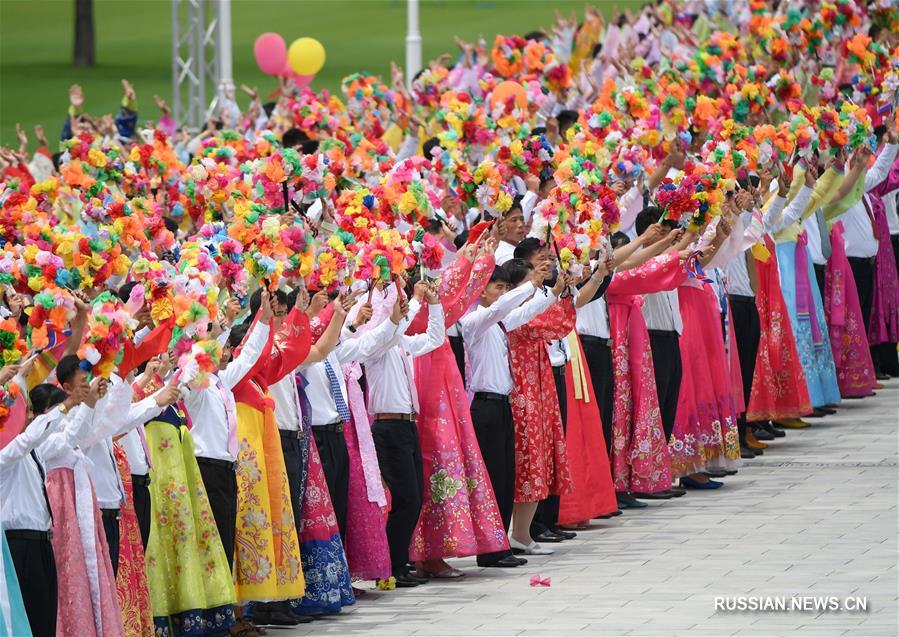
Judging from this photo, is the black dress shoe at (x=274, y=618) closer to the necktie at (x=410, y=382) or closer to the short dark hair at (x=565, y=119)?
the necktie at (x=410, y=382)

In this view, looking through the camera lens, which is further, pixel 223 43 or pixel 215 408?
pixel 223 43

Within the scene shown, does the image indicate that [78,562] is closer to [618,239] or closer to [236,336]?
[236,336]

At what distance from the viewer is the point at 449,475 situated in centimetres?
1001

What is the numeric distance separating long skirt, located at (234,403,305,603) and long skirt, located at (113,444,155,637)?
0.66 m

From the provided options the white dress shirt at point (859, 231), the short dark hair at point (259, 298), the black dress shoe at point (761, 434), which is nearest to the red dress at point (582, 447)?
the short dark hair at point (259, 298)

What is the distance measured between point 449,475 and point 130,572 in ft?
7.60

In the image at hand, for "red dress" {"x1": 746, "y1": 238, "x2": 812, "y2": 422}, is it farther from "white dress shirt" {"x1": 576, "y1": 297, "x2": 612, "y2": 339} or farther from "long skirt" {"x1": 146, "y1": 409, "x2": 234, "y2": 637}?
"long skirt" {"x1": 146, "y1": 409, "x2": 234, "y2": 637}

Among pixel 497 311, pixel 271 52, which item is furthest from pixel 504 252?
pixel 271 52

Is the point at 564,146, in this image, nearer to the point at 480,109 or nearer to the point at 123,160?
the point at 480,109

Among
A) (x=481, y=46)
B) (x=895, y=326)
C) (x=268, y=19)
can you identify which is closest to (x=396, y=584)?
(x=895, y=326)

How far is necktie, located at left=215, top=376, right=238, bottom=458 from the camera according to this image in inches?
343

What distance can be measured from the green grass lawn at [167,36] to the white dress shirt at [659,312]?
71.7 feet

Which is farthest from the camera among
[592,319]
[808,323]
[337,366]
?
[808,323]

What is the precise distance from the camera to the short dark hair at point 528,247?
1046 centimetres
